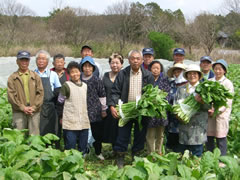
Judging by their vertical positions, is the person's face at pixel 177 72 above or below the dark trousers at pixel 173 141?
above

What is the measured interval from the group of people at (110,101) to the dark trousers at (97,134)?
105 millimetres

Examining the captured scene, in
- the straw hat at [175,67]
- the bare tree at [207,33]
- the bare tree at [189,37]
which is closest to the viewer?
the straw hat at [175,67]

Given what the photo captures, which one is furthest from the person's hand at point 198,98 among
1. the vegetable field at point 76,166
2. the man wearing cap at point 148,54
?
the man wearing cap at point 148,54

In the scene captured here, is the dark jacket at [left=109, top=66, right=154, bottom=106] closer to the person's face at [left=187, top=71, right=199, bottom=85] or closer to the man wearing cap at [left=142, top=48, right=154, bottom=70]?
the person's face at [left=187, top=71, right=199, bottom=85]

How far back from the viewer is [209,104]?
3.82m

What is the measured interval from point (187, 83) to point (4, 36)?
970 inches

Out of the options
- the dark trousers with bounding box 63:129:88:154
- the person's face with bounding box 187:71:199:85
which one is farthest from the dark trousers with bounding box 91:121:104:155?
the person's face with bounding box 187:71:199:85

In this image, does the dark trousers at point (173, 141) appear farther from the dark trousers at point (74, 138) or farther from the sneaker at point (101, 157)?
the dark trousers at point (74, 138)

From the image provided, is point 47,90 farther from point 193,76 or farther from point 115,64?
point 193,76

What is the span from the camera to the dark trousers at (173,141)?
183 inches

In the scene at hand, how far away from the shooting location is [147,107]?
3.73 m

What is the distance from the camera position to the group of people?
4055 mm

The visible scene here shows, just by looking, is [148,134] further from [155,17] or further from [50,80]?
[155,17]

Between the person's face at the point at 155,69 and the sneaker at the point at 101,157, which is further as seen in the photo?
the sneaker at the point at 101,157
